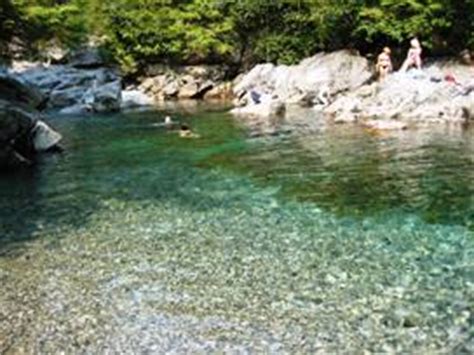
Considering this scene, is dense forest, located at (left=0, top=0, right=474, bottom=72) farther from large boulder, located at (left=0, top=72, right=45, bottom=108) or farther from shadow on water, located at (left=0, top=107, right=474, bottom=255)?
shadow on water, located at (left=0, top=107, right=474, bottom=255)

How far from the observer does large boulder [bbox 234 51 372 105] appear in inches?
1762

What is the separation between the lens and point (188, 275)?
47.0ft

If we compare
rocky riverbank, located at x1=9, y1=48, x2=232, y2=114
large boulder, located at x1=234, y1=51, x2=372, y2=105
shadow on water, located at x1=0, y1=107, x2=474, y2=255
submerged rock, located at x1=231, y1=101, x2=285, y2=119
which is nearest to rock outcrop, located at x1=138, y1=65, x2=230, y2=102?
rocky riverbank, located at x1=9, y1=48, x2=232, y2=114

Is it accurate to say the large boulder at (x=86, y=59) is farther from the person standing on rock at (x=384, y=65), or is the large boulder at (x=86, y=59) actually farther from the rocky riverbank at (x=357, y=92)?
the person standing on rock at (x=384, y=65)

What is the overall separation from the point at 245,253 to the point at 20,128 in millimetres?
15010

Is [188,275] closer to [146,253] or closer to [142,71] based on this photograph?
[146,253]

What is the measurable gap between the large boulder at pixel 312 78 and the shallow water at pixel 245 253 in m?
16.9

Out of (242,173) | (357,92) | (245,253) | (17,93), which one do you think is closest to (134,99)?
(357,92)

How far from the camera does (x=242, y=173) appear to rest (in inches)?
965

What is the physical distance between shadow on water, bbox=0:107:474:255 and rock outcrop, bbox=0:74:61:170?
1.04 m

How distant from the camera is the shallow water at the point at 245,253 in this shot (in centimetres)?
1157

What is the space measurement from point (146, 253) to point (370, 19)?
35.2m

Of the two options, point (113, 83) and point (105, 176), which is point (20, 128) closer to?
point (105, 176)

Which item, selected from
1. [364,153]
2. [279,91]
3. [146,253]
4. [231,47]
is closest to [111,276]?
[146,253]
